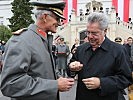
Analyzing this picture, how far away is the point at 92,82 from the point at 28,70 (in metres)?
0.69

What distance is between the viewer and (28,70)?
2.90m

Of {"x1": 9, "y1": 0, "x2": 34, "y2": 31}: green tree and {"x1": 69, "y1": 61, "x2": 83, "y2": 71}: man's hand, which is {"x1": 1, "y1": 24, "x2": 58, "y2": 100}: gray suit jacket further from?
{"x1": 9, "y1": 0, "x2": 34, "y2": 31}: green tree

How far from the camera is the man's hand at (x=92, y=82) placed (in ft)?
10.9

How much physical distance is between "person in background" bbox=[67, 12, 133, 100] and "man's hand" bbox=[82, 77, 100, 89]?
0.13 ft

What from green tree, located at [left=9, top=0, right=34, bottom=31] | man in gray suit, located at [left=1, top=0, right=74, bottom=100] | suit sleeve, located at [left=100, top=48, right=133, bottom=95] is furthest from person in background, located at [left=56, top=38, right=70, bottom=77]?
green tree, located at [left=9, top=0, right=34, bottom=31]

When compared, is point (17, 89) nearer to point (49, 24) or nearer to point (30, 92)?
point (30, 92)

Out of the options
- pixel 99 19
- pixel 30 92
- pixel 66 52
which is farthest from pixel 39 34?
pixel 66 52

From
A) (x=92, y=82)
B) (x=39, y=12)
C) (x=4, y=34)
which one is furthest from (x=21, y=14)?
(x=39, y=12)

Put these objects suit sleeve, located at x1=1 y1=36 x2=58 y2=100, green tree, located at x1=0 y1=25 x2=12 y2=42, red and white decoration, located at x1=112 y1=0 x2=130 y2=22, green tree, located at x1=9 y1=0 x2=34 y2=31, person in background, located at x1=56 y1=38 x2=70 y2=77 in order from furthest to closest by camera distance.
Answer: red and white decoration, located at x1=112 y1=0 x2=130 y2=22, green tree, located at x1=9 y1=0 x2=34 y2=31, green tree, located at x1=0 y1=25 x2=12 y2=42, person in background, located at x1=56 y1=38 x2=70 y2=77, suit sleeve, located at x1=1 y1=36 x2=58 y2=100

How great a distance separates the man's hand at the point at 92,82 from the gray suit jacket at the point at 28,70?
0.40 m

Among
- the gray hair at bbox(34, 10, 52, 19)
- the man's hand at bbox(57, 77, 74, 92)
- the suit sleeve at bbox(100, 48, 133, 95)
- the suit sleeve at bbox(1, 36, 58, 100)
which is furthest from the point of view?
the suit sleeve at bbox(100, 48, 133, 95)

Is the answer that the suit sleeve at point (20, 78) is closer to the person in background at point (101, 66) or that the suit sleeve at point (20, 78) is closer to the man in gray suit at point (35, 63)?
the man in gray suit at point (35, 63)

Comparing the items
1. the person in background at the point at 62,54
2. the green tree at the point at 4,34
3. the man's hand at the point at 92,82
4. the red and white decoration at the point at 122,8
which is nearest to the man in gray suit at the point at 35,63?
the man's hand at the point at 92,82

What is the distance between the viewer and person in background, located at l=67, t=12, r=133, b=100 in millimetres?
3533
